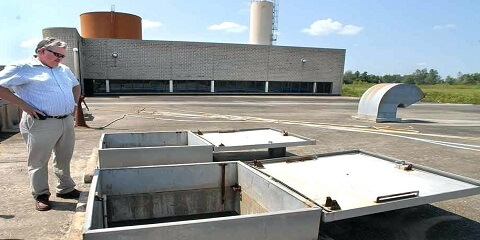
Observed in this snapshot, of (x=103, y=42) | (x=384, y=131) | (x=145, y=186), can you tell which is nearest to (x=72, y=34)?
(x=103, y=42)

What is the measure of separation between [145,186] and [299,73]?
37.7 metres

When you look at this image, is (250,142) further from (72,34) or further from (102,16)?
(102,16)

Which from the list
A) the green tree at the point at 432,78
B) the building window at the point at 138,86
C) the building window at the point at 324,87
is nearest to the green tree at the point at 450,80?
the green tree at the point at 432,78

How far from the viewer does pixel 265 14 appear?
44.9 m

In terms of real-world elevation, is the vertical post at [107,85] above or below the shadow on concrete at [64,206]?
above

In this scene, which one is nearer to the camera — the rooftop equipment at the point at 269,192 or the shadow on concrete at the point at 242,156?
the rooftop equipment at the point at 269,192

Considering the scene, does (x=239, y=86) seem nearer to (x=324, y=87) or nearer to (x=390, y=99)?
(x=324, y=87)

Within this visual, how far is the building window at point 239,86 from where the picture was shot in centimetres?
3786

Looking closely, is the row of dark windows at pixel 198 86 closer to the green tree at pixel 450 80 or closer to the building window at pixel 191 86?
the building window at pixel 191 86

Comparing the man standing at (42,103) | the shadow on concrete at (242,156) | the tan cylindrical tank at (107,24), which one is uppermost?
the tan cylindrical tank at (107,24)

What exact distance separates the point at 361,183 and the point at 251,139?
2.60m

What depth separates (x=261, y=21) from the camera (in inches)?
1781

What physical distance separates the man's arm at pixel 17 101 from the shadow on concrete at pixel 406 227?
3.26m

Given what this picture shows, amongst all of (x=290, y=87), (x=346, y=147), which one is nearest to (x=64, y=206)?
(x=346, y=147)
